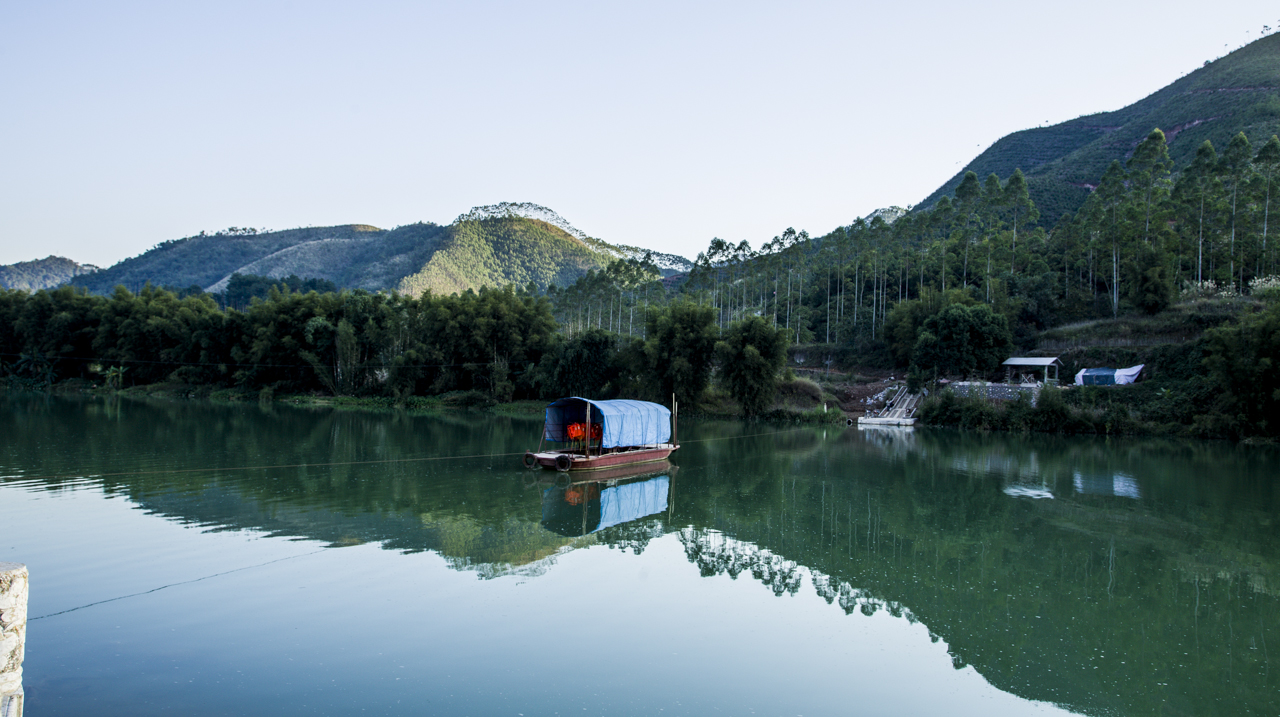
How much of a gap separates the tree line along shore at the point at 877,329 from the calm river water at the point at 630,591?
17.6 metres

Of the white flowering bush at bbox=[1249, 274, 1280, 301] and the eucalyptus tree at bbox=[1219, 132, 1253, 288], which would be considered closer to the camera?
the white flowering bush at bbox=[1249, 274, 1280, 301]

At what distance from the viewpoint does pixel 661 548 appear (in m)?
13.4

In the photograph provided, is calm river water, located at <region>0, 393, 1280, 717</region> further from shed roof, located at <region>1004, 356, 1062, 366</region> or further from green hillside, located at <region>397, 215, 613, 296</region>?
green hillside, located at <region>397, 215, 613, 296</region>

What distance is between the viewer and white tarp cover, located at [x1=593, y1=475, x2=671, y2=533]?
53.6 ft

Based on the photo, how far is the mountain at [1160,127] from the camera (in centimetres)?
8375

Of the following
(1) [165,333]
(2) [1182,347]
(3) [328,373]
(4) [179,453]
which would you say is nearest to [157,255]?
(1) [165,333]

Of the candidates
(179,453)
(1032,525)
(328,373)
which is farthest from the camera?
(328,373)

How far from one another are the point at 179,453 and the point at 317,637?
18439 mm

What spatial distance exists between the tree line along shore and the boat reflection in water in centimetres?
2218

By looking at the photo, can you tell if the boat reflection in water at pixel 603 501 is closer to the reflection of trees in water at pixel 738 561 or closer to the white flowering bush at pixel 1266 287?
the reflection of trees in water at pixel 738 561

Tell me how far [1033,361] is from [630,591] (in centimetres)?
3931

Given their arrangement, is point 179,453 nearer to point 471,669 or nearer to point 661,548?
point 661,548

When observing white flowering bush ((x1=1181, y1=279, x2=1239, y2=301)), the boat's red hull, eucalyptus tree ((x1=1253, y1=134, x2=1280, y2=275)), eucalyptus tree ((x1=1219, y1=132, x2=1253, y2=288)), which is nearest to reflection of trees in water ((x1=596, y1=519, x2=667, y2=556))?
the boat's red hull

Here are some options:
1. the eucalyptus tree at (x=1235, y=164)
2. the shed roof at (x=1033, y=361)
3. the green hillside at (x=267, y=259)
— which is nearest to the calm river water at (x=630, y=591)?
the shed roof at (x=1033, y=361)
